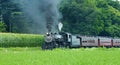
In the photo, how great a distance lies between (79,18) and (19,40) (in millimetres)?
22369

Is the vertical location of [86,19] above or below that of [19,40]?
above

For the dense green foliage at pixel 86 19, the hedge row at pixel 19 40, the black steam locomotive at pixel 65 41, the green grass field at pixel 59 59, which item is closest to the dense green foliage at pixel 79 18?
the dense green foliage at pixel 86 19

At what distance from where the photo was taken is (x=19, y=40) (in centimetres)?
4403

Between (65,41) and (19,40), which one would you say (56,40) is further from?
(19,40)

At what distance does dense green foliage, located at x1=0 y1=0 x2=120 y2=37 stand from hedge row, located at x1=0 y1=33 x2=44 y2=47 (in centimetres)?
1049

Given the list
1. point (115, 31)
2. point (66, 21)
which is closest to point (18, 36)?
point (66, 21)

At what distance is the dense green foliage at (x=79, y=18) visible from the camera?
186 ft

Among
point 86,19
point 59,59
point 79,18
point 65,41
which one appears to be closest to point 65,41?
point 65,41

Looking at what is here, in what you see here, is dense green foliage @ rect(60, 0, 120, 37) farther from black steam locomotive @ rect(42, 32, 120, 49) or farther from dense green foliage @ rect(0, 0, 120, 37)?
black steam locomotive @ rect(42, 32, 120, 49)

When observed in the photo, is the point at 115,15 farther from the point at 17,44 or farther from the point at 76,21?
the point at 17,44

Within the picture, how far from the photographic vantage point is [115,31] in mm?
68250

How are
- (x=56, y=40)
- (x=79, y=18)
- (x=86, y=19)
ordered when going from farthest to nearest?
(x=79, y=18), (x=86, y=19), (x=56, y=40)

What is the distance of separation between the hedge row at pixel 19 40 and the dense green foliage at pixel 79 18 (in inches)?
413

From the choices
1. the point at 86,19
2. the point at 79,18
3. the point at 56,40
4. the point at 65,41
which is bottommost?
the point at 65,41
